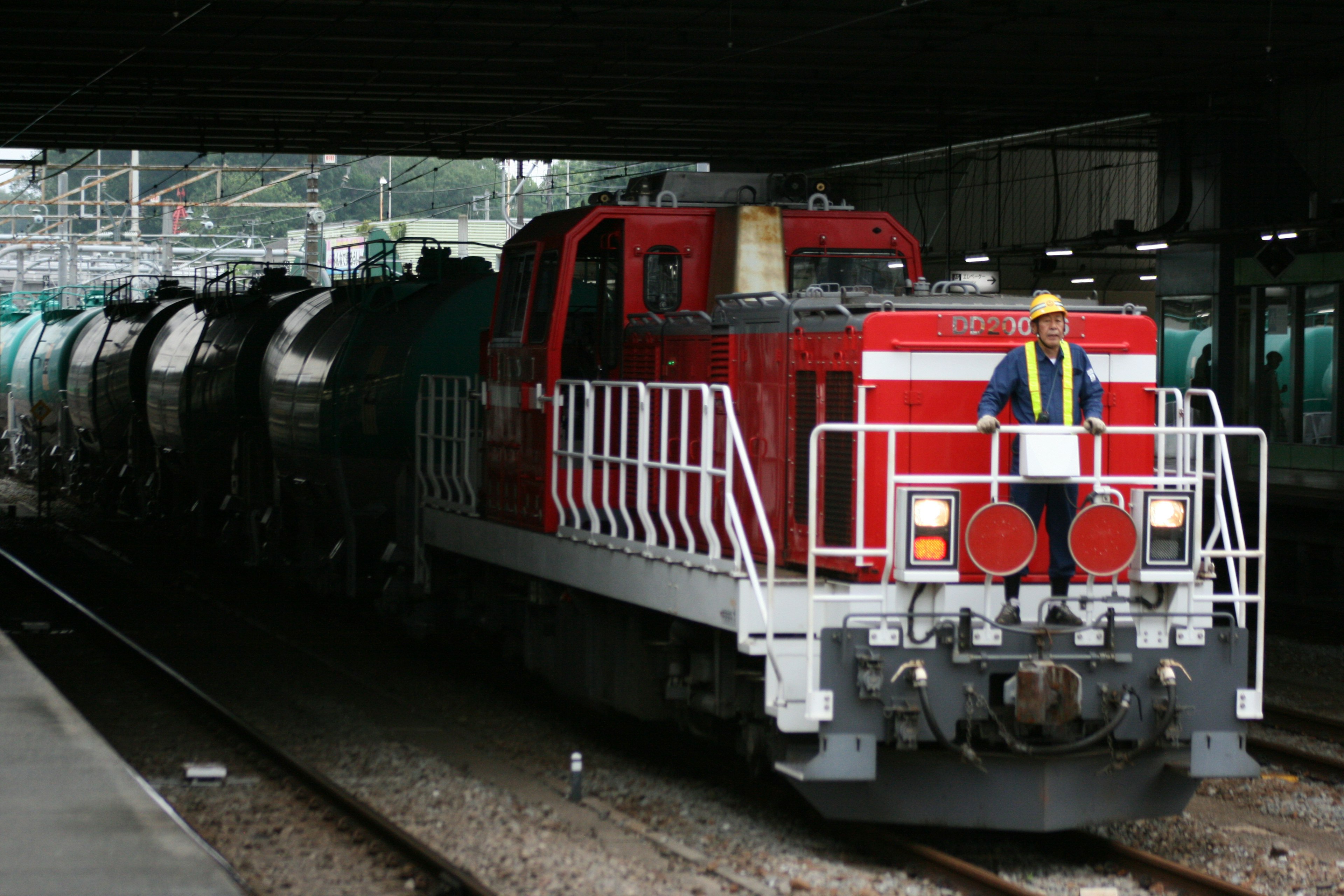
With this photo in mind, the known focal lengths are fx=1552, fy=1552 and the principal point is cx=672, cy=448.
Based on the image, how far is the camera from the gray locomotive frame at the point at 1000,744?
7.07m

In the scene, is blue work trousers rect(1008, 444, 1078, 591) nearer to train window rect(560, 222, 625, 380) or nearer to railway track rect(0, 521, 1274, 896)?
railway track rect(0, 521, 1274, 896)

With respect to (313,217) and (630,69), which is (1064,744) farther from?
(313,217)

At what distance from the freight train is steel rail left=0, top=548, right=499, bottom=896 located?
165 cm

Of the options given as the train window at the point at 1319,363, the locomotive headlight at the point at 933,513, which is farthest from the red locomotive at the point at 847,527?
the train window at the point at 1319,363

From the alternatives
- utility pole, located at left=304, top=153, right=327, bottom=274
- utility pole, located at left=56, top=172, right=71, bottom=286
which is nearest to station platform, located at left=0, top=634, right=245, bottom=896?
utility pole, located at left=304, top=153, right=327, bottom=274

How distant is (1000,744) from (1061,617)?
26.7 inches

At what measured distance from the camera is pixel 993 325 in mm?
7883

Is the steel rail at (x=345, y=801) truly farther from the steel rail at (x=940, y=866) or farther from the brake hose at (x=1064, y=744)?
the brake hose at (x=1064, y=744)

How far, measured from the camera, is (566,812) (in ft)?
28.3

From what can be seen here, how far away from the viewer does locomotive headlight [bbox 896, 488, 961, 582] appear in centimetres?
710

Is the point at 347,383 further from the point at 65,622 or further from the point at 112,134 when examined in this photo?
the point at 112,134

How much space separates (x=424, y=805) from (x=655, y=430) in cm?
265

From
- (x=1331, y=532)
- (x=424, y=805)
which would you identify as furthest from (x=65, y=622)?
(x=1331, y=532)

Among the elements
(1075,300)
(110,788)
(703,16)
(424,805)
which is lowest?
(424,805)
